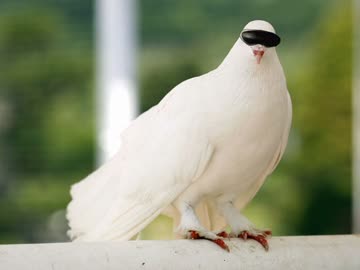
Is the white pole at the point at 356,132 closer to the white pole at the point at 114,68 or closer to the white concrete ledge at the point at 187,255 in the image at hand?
the white pole at the point at 114,68

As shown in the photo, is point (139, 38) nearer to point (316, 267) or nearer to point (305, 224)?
point (305, 224)

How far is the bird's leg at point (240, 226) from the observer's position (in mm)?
2246

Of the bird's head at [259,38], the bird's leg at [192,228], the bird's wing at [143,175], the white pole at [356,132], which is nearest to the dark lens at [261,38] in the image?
the bird's head at [259,38]

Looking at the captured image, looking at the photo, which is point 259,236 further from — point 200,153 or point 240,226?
point 200,153

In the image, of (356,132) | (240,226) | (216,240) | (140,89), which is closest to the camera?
(216,240)

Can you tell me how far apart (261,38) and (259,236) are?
51 centimetres

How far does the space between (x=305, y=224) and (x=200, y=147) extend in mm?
4282

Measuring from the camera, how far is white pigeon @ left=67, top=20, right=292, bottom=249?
7.24ft

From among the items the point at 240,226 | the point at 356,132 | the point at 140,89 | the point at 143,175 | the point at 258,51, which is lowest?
the point at 356,132

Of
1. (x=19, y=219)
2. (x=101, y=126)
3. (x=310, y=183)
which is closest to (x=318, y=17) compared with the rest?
(x=310, y=183)

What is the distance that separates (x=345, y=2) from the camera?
6.75 meters

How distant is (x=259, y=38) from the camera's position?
7.02ft

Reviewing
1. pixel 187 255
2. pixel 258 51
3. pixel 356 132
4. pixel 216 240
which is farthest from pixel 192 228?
pixel 356 132

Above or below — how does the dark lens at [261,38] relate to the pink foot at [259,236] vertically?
above
